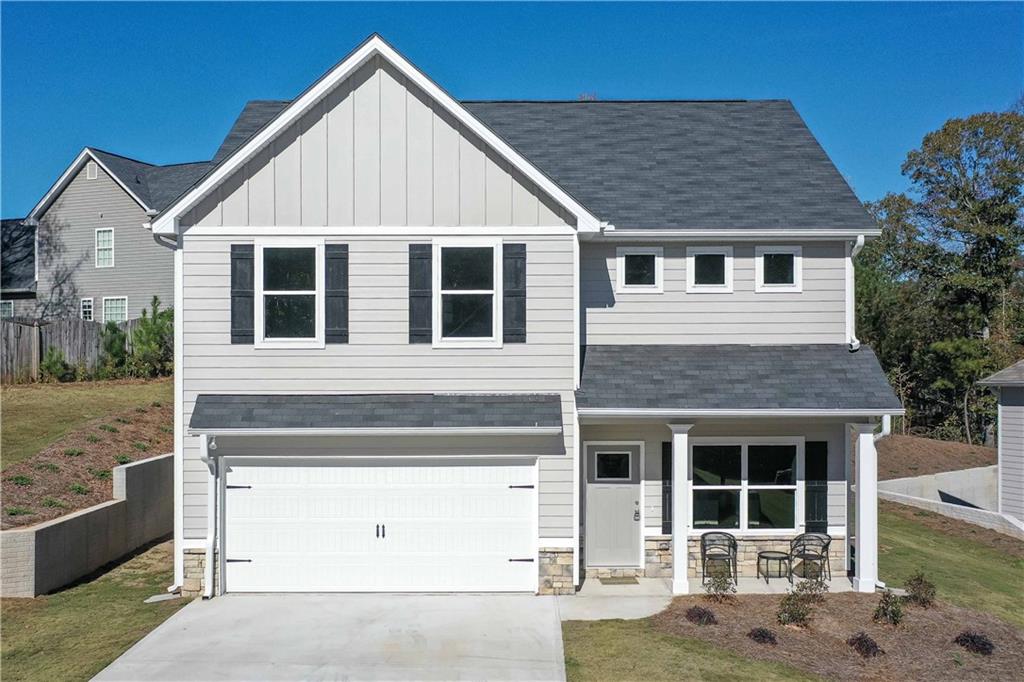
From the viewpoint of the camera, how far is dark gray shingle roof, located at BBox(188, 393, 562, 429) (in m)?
11.2

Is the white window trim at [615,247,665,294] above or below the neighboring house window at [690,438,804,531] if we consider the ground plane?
above

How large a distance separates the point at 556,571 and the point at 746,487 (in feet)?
11.7

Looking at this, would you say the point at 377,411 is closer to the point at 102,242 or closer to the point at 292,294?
the point at 292,294

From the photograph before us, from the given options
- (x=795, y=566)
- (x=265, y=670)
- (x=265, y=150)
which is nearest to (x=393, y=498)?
(x=265, y=670)

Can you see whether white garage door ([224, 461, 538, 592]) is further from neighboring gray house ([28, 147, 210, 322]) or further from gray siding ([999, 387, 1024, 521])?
neighboring gray house ([28, 147, 210, 322])

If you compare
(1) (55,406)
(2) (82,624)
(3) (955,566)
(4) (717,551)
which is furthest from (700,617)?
(1) (55,406)

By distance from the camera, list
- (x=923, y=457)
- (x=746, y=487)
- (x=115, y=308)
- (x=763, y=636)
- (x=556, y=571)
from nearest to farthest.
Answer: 1. (x=763, y=636)
2. (x=556, y=571)
3. (x=746, y=487)
4. (x=923, y=457)
5. (x=115, y=308)

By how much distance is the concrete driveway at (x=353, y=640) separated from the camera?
8.67 meters

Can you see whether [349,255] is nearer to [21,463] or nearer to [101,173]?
[21,463]

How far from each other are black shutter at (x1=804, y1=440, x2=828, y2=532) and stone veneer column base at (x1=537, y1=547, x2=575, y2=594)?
4155 millimetres

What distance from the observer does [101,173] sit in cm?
2809

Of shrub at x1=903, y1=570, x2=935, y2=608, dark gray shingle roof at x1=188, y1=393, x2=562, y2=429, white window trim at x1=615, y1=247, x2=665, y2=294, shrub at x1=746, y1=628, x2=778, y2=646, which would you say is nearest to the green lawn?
dark gray shingle roof at x1=188, y1=393, x2=562, y2=429

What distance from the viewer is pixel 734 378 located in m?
12.0

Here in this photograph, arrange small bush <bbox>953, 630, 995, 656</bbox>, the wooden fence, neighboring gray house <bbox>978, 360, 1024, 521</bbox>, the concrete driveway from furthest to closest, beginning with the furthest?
1. the wooden fence
2. neighboring gray house <bbox>978, 360, 1024, 521</bbox>
3. small bush <bbox>953, 630, 995, 656</bbox>
4. the concrete driveway
